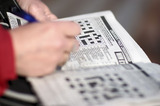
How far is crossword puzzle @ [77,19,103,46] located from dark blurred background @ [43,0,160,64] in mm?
609

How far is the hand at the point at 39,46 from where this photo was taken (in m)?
0.48

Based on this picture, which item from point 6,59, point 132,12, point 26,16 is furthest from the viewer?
point 132,12

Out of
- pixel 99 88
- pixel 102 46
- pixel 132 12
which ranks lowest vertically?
pixel 99 88

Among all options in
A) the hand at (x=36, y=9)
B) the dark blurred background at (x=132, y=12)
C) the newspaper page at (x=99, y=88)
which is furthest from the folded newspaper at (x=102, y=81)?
the dark blurred background at (x=132, y=12)

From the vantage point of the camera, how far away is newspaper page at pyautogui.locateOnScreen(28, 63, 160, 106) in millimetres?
470

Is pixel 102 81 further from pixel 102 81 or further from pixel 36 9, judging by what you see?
pixel 36 9

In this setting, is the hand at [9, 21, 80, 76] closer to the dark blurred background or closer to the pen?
the pen

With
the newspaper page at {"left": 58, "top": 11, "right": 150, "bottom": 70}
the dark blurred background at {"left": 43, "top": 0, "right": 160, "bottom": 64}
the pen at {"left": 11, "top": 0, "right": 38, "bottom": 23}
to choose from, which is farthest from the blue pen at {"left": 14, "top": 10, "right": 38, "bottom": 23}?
the dark blurred background at {"left": 43, "top": 0, "right": 160, "bottom": 64}

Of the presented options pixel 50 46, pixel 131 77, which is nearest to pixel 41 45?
pixel 50 46

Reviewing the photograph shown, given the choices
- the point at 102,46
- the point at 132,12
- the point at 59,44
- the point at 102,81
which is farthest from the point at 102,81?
the point at 132,12

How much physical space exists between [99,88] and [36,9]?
0.32m

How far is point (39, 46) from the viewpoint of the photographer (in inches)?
19.1

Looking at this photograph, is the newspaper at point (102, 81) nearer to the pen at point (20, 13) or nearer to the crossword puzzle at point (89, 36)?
the crossword puzzle at point (89, 36)

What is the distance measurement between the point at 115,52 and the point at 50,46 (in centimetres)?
26
